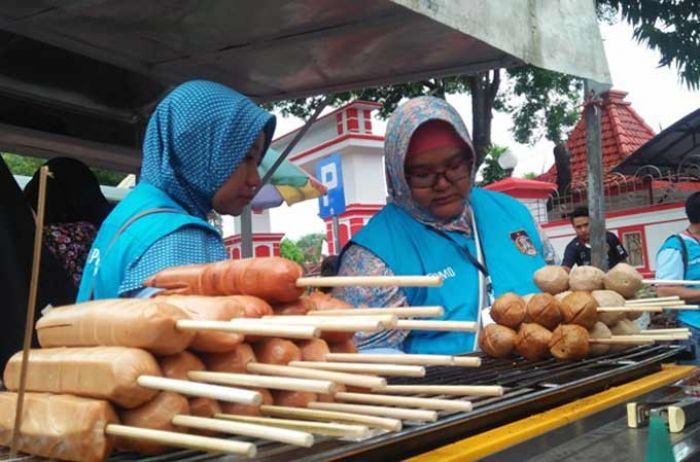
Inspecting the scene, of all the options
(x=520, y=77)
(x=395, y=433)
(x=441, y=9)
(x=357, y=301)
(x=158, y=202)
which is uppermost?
(x=520, y=77)

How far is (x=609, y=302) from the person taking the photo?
2.51 m

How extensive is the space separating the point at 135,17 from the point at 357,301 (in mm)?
1556

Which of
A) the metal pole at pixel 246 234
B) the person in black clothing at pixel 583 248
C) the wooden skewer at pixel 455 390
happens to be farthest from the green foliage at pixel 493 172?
the wooden skewer at pixel 455 390

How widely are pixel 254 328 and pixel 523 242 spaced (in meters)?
2.11

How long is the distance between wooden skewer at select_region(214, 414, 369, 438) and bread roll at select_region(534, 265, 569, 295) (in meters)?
1.64

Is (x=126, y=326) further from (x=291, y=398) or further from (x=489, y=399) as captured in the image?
(x=489, y=399)

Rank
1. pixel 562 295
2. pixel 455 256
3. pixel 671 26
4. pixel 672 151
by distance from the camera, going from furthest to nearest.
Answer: pixel 672 151 < pixel 671 26 < pixel 455 256 < pixel 562 295

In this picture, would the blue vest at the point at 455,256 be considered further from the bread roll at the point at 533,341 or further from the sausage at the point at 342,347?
the sausage at the point at 342,347

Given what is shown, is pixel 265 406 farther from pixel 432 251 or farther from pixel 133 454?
pixel 432 251

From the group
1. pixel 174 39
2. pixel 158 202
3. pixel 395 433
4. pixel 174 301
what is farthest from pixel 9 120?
pixel 395 433

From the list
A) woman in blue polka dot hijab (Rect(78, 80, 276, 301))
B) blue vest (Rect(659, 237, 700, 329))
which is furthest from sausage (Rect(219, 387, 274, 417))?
blue vest (Rect(659, 237, 700, 329))

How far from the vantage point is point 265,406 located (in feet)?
4.22

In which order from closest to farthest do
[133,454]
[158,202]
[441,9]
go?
[133,454]
[158,202]
[441,9]

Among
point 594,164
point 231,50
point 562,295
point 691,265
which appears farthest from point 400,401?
point 594,164
